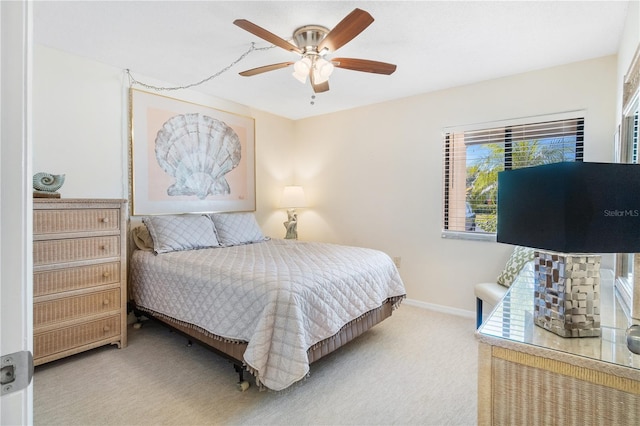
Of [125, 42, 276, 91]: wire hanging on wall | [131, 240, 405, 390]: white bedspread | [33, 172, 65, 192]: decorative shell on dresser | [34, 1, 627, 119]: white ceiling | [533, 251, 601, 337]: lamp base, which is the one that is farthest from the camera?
[125, 42, 276, 91]: wire hanging on wall

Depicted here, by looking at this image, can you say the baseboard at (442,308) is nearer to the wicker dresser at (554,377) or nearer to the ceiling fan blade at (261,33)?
the wicker dresser at (554,377)

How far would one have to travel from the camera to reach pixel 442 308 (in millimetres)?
3463

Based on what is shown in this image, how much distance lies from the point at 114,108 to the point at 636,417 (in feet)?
12.2

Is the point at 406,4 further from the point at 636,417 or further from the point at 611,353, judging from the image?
the point at 636,417

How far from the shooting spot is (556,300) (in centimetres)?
100

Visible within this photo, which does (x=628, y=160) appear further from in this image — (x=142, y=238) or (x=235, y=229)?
(x=142, y=238)

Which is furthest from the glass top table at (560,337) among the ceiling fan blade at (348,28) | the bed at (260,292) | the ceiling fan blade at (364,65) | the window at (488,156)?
the window at (488,156)

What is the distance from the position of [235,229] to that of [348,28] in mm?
2328

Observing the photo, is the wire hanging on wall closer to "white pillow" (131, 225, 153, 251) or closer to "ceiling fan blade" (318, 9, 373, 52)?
"ceiling fan blade" (318, 9, 373, 52)

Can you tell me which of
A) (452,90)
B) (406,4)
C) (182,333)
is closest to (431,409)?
(182,333)

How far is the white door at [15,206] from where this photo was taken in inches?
18.1

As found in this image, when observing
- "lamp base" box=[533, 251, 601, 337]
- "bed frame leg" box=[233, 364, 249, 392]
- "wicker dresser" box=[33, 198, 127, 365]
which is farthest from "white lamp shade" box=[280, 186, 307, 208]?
"lamp base" box=[533, 251, 601, 337]

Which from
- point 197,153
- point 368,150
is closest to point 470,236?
point 368,150

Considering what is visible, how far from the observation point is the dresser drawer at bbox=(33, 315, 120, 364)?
2.16m
